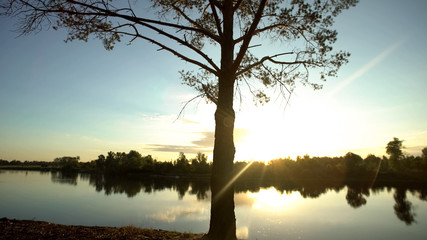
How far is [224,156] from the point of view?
18.7 ft

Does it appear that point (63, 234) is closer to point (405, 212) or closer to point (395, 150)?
point (405, 212)

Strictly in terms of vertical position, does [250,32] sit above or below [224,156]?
above

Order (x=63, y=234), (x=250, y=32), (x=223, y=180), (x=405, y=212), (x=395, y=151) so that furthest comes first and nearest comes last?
(x=395, y=151) < (x=405, y=212) < (x=63, y=234) < (x=223, y=180) < (x=250, y=32)

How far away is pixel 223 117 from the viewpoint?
5891 millimetres

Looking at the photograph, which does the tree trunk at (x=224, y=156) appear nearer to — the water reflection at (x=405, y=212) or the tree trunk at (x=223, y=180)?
the tree trunk at (x=223, y=180)

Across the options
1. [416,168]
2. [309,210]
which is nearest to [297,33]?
[309,210]

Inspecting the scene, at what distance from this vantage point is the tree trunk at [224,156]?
5484 millimetres

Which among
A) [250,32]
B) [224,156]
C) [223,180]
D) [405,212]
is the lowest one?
[405,212]

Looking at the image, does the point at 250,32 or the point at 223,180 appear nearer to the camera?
the point at 250,32

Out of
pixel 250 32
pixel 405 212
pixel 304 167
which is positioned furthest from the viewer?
pixel 304 167

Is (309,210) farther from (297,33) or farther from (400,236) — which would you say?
(297,33)

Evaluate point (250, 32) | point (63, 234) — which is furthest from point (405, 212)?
point (63, 234)

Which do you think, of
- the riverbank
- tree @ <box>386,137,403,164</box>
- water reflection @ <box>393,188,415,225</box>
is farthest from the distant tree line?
the riverbank

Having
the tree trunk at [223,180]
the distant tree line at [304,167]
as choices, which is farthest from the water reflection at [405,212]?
the distant tree line at [304,167]
